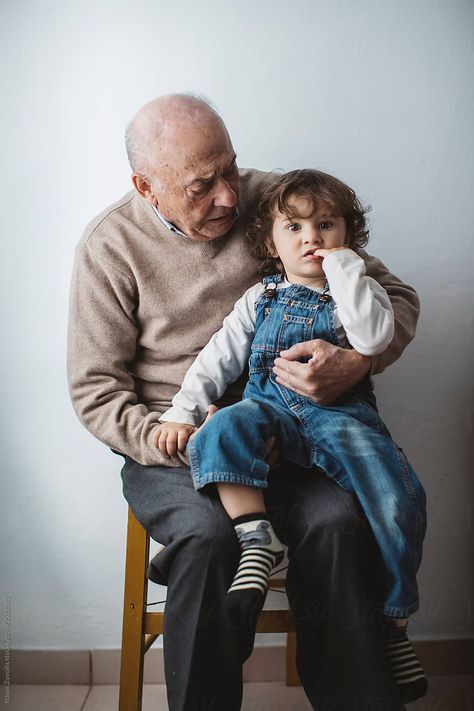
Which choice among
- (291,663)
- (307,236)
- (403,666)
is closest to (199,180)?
(307,236)

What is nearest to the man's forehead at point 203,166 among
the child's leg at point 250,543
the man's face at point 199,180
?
the man's face at point 199,180

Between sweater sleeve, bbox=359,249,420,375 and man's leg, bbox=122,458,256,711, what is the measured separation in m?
0.49

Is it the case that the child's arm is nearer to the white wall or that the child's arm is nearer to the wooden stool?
the wooden stool

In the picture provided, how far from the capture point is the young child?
3.91ft

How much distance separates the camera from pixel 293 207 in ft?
4.49

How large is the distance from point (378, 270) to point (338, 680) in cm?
87

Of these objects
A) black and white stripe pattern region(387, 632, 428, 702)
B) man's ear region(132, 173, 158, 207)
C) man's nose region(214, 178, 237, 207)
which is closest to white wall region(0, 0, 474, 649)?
man's ear region(132, 173, 158, 207)

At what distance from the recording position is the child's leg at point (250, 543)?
1.11m

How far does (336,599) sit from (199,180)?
87cm

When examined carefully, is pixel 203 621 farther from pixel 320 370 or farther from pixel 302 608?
pixel 320 370

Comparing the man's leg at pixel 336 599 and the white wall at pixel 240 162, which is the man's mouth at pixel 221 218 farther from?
the man's leg at pixel 336 599

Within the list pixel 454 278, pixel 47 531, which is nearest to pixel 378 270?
pixel 454 278

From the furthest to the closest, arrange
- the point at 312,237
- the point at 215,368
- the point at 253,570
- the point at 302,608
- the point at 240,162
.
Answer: the point at 240,162 < the point at 215,368 < the point at 312,237 < the point at 302,608 < the point at 253,570

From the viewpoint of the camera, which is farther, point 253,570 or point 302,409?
point 302,409
